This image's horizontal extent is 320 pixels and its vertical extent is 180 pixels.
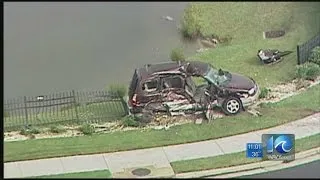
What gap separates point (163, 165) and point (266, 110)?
3869mm

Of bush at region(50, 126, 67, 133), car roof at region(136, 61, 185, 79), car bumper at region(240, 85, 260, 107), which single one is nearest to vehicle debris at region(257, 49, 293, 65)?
car bumper at region(240, 85, 260, 107)

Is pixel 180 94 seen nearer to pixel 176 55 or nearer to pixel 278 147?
pixel 278 147

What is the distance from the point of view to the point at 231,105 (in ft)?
60.2

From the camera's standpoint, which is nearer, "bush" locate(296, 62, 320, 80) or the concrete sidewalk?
the concrete sidewalk

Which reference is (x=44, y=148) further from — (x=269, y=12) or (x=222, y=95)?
(x=269, y=12)

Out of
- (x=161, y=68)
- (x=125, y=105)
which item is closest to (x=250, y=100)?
(x=161, y=68)

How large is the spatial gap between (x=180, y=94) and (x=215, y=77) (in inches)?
43.2

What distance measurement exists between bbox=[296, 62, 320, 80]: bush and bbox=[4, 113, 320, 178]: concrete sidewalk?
333 centimetres

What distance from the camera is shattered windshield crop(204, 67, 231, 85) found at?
18688 millimetres

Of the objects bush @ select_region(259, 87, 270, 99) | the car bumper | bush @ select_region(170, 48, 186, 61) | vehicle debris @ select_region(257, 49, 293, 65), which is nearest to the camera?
the car bumper

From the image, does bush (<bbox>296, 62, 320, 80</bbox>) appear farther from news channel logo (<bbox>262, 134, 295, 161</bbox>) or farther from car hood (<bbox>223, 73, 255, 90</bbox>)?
news channel logo (<bbox>262, 134, 295, 161</bbox>)

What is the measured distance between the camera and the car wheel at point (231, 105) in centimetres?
1831

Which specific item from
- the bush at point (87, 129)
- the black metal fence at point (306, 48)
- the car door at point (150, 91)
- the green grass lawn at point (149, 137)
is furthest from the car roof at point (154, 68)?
the black metal fence at point (306, 48)

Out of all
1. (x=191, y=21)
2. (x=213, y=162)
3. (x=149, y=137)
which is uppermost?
(x=191, y=21)
